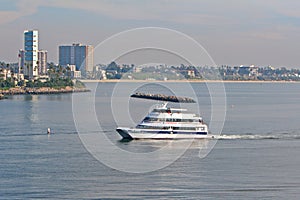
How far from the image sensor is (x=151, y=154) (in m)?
20.5

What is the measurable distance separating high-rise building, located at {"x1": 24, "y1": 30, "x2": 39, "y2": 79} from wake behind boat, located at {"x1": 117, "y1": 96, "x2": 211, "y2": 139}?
53.1 meters

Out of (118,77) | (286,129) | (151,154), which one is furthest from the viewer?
(118,77)

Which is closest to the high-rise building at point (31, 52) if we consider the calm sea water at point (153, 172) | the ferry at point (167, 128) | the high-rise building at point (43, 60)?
the high-rise building at point (43, 60)

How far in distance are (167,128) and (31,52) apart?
56.9m

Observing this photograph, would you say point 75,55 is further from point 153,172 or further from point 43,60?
point 153,172

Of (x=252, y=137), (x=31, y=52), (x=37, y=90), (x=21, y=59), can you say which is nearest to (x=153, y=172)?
(x=252, y=137)

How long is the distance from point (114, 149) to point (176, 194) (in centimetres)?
683

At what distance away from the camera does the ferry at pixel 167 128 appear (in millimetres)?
23891

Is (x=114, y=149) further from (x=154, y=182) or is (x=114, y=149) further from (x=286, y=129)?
(x=286, y=129)

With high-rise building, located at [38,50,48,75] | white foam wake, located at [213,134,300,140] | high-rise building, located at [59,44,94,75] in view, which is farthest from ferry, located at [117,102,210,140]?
high-rise building, located at [59,44,94,75]

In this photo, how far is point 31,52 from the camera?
79125 millimetres

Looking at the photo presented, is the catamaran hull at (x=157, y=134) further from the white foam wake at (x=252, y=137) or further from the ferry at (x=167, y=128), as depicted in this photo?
the white foam wake at (x=252, y=137)

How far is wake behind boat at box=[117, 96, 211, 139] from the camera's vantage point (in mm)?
23891

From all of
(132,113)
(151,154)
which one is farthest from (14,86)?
(151,154)
